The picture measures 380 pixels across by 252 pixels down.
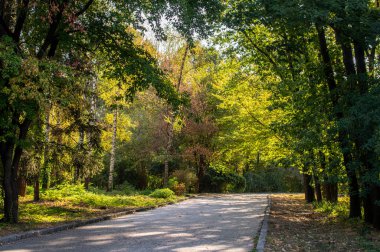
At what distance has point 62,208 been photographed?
15.1 m

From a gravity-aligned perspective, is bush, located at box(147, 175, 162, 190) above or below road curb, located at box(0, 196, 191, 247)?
above

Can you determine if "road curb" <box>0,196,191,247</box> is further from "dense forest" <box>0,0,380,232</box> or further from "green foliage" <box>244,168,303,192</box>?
"green foliage" <box>244,168,303,192</box>

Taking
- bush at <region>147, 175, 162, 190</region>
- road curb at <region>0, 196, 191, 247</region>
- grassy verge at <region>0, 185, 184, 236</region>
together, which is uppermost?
bush at <region>147, 175, 162, 190</region>

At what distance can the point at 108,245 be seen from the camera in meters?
8.15

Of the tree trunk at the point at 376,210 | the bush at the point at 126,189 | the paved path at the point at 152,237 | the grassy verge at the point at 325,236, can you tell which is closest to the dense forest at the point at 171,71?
the tree trunk at the point at 376,210

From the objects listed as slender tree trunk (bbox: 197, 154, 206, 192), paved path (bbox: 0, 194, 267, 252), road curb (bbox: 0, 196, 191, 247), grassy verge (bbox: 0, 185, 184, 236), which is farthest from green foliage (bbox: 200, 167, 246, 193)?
paved path (bbox: 0, 194, 267, 252)

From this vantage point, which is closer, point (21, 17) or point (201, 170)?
point (21, 17)

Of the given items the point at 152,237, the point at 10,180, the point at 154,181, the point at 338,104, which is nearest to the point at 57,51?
the point at 10,180

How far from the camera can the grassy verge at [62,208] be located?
10.9m

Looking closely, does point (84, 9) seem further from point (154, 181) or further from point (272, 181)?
point (272, 181)

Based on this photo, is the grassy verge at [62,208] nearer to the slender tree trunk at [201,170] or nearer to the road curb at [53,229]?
the road curb at [53,229]

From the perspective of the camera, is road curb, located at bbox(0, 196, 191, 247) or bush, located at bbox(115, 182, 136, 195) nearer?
road curb, located at bbox(0, 196, 191, 247)

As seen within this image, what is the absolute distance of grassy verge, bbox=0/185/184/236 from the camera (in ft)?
35.9

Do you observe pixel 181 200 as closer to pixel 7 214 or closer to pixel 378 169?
pixel 7 214
